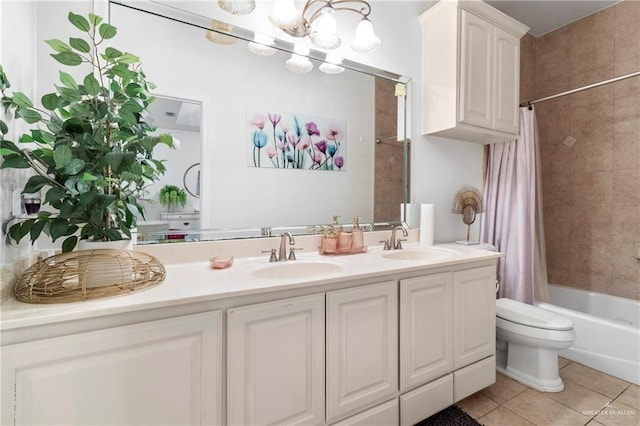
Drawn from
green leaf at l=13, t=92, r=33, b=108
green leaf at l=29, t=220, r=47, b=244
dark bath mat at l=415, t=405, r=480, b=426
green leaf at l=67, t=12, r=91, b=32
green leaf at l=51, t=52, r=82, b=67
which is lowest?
dark bath mat at l=415, t=405, r=480, b=426

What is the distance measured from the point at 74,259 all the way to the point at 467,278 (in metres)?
1.63

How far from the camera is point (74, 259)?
0.83 m

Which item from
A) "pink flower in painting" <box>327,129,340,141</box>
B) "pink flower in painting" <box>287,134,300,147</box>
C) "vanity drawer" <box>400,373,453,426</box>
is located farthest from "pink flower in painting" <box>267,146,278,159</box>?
"vanity drawer" <box>400,373,453,426</box>

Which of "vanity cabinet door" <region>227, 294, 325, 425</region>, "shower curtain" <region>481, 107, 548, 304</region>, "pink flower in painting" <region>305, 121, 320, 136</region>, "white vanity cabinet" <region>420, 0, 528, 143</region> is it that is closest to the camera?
"vanity cabinet door" <region>227, 294, 325, 425</region>

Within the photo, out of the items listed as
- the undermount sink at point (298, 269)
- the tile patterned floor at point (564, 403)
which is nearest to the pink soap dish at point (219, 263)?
the undermount sink at point (298, 269)

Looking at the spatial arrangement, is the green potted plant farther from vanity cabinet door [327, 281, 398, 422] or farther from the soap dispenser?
the soap dispenser

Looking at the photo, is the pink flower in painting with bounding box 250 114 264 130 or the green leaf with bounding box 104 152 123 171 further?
the pink flower in painting with bounding box 250 114 264 130

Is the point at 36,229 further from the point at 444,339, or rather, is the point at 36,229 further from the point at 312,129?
the point at 444,339

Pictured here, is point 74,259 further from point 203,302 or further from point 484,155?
point 484,155

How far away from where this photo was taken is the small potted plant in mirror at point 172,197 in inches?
51.6

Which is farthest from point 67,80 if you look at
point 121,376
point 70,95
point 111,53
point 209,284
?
point 121,376

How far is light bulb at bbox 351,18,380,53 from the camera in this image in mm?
1612

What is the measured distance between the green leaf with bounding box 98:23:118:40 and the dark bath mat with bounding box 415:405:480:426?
2004 mm

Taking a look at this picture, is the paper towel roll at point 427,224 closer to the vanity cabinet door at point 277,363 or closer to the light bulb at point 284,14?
the vanity cabinet door at point 277,363
